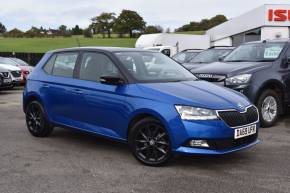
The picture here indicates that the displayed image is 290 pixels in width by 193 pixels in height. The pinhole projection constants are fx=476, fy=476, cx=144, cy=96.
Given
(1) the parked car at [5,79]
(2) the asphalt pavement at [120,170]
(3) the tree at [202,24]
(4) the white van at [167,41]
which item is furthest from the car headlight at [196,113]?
(3) the tree at [202,24]

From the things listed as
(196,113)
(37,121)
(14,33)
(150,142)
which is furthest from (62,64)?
(14,33)

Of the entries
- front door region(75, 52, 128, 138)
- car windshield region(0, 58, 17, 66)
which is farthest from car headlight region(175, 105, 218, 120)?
car windshield region(0, 58, 17, 66)

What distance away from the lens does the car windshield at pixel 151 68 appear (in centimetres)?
670

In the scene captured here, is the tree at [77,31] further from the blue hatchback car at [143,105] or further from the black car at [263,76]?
the blue hatchback car at [143,105]

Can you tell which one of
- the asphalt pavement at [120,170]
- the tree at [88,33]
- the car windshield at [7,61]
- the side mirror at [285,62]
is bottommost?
the asphalt pavement at [120,170]

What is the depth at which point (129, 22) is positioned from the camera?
369 ft

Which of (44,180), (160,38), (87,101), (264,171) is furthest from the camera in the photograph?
(160,38)

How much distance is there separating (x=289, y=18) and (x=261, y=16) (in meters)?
1.77

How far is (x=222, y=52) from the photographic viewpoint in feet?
47.9

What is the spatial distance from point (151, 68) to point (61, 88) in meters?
1.57

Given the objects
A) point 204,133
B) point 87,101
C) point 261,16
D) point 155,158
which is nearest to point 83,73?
point 87,101

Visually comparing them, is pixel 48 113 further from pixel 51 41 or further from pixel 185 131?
pixel 51 41

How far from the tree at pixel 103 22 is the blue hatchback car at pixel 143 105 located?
112 m

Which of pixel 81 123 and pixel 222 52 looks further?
pixel 222 52
